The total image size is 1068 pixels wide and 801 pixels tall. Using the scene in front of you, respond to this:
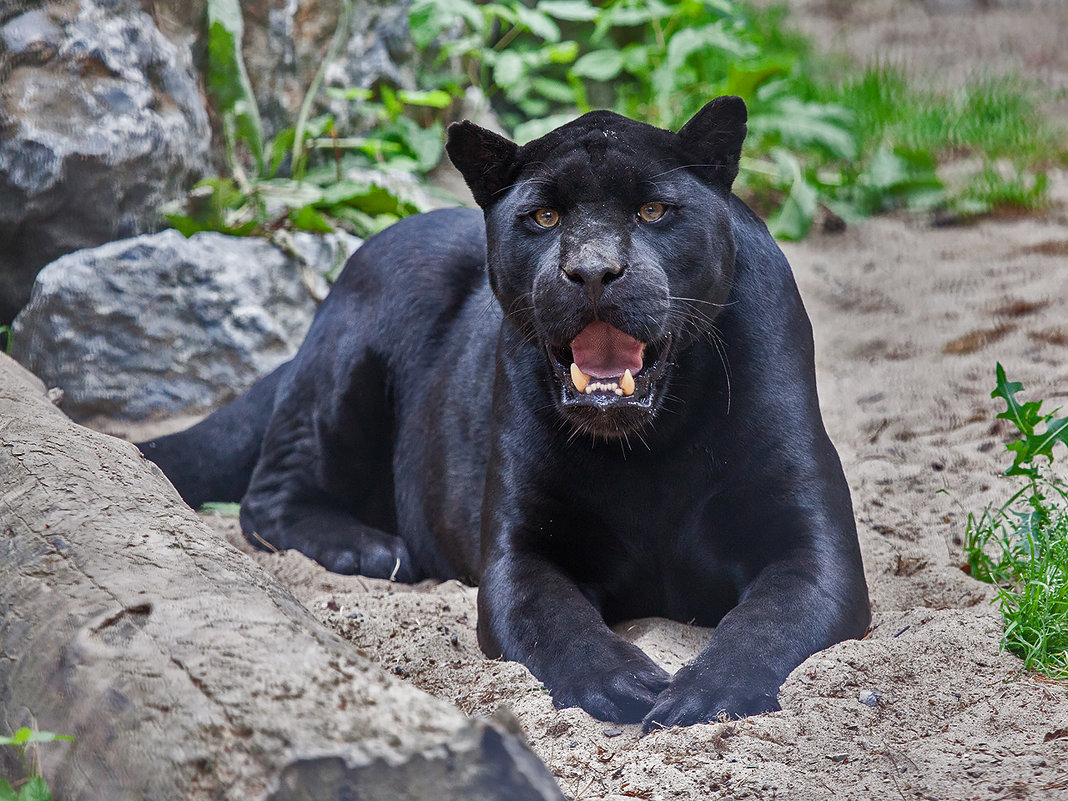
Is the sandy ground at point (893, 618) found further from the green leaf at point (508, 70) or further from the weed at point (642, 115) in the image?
the green leaf at point (508, 70)

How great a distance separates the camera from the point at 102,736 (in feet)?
5.87

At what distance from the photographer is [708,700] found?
240 centimetres

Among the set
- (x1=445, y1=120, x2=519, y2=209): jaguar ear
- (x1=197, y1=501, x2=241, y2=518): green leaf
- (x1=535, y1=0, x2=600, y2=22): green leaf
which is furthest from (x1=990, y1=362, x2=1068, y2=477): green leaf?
(x1=535, y1=0, x2=600, y2=22): green leaf

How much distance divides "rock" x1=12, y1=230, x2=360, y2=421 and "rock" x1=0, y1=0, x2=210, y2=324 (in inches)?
7.3

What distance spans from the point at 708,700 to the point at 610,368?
86cm

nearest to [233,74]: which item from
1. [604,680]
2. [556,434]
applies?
[556,434]

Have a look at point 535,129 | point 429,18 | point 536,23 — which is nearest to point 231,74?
point 429,18

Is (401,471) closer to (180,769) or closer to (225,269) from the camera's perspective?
(225,269)

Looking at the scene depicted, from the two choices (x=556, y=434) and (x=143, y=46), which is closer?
(x=556, y=434)

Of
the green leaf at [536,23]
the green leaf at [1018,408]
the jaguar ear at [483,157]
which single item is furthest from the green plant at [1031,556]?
the green leaf at [536,23]

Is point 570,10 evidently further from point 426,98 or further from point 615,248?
point 615,248

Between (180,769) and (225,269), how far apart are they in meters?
3.92

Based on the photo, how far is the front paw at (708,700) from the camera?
2373mm

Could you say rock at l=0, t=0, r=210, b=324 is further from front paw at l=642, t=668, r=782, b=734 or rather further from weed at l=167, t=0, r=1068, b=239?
front paw at l=642, t=668, r=782, b=734
